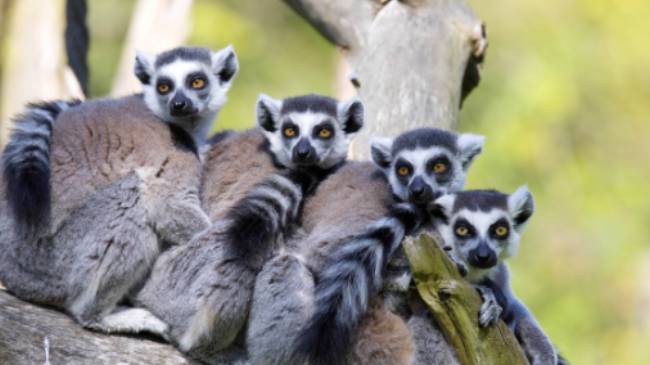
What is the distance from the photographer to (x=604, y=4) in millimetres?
16703

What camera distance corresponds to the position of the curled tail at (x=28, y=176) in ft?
17.1

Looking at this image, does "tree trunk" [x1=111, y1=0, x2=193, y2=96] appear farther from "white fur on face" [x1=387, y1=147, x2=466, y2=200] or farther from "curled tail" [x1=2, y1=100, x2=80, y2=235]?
"white fur on face" [x1=387, y1=147, x2=466, y2=200]

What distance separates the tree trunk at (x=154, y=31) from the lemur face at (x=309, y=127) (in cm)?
408

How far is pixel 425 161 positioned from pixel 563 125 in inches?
421

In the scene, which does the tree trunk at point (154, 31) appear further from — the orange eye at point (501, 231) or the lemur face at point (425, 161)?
the orange eye at point (501, 231)

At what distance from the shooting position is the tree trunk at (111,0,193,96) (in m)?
10.1

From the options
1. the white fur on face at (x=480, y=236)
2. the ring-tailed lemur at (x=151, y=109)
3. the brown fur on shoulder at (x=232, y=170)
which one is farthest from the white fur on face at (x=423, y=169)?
the ring-tailed lemur at (x=151, y=109)

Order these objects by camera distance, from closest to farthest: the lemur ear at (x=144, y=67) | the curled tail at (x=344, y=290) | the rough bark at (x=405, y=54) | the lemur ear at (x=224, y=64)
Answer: the curled tail at (x=344, y=290), the lemur ear at (x=144, y=67), the lemur ear at (x=224, y=64), the rough bark at (x=405, y=54)

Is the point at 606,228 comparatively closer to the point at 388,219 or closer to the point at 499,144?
the point at 499,144

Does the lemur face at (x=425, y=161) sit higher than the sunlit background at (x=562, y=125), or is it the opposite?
the sunlit background at (x=562, y=125)

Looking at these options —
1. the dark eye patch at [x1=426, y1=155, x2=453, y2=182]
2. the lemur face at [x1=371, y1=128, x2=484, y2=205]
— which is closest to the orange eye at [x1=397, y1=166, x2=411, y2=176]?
the lemur face at [x1=371, y1=128, x2=484, y2=205]

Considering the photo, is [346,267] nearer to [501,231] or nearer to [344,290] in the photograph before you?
[344,290]

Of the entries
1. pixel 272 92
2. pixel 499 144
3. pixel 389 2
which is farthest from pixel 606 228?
pixel 389 2

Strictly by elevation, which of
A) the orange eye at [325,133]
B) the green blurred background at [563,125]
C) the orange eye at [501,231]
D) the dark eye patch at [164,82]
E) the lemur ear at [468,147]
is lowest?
the dark eye patch at [164,82]
